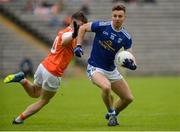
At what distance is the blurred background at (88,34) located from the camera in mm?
35375

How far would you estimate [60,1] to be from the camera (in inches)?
1497

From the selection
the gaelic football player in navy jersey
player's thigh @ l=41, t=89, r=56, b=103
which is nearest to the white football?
the gaelic football player in navy jersey

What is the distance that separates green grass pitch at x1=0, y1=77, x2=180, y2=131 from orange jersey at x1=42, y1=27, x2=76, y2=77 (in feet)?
3.35

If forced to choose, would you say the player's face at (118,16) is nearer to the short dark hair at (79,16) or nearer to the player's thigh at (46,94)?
the short dark hair at (79,16)

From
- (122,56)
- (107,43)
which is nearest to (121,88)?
(122,56)

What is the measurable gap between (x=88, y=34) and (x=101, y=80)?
2132 centimetres

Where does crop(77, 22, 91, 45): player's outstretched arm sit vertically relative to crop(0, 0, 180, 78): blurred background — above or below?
above

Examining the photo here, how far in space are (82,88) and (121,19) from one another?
13082mm

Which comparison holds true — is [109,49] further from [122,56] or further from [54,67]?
[54,67]

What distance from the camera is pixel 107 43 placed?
14023 mm

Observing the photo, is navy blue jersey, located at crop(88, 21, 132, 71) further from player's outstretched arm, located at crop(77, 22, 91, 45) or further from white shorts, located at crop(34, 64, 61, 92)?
white shorts, located at crop(34, 64, 61, 92)

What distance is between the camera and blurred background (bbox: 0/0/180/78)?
116ft

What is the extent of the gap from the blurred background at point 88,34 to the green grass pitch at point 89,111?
792 cm

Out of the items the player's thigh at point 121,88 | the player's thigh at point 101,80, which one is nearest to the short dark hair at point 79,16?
the player's thigh at point 101,80
